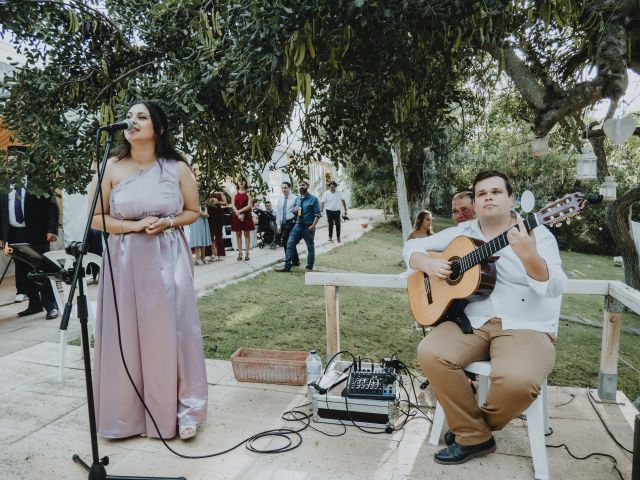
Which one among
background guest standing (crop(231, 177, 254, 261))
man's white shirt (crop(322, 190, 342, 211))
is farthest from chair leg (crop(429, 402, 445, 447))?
man's white shirt (crop(322, 190, 342, 211))

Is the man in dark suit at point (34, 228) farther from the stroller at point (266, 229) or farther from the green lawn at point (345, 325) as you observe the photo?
the stroller at point (266, 229)

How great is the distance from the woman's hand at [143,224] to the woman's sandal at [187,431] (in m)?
1.29

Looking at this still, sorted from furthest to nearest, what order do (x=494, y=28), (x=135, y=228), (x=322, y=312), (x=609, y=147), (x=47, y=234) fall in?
(x=609, y=147) < (x=322, y=312) < (x=47, y=234) < (x=135, y=228) < (x=494, y=28)

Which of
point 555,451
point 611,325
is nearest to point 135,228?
point 555,451

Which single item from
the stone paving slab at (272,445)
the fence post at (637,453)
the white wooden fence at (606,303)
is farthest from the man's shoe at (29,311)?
the fence post at (637,453)

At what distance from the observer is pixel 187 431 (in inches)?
117

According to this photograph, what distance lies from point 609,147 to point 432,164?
6006mm

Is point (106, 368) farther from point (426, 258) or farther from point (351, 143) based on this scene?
point (351, 143)

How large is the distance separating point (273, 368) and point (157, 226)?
1.57 metres

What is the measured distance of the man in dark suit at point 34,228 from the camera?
600cm

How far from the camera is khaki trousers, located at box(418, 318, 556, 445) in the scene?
8.52 ft

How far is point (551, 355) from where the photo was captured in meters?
2.75

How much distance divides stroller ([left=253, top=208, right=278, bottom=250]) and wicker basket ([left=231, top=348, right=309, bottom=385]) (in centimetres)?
931

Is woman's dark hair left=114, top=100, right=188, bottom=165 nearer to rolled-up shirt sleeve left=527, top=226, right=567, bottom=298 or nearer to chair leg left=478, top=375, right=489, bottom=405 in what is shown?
rolled-up shirt sleeve left=527, top=226, right=567, bottom=298
